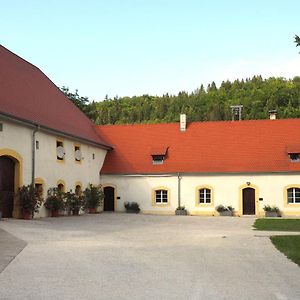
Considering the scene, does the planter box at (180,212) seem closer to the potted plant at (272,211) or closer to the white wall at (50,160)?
the potted plant at (272,211)

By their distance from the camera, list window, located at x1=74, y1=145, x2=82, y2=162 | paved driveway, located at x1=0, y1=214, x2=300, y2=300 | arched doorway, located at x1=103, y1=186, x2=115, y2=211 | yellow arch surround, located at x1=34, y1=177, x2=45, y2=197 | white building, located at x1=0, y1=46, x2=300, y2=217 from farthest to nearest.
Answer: arched doorway, located at x1=103, y1=186, x2=115, y2=211 < window, located at x1=74, y1=145, x2=82, y2=162 < white building, located at x1=0, y1=46, x2=300, y2=217 < yellow arch surround, located at x1=34, y1=177, x2=45, y2=197 < paved driveway, located at x1=0, y1=214, x2=300, y2=300

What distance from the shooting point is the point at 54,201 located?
2566cm

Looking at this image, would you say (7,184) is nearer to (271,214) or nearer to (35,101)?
(35,101)

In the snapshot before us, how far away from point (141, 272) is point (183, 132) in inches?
1090

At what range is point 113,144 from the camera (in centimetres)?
3706

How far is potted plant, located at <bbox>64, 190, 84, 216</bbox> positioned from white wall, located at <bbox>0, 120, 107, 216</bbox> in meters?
0.84

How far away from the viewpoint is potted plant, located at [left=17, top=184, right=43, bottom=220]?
22438 mm

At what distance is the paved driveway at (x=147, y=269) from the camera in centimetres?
790

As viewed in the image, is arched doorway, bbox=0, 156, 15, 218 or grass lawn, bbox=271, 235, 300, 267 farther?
arched doorway, bbox=0, 156, 15, 218

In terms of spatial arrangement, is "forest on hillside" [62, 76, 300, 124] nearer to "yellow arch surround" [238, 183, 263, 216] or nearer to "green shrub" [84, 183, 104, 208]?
"green shrub" [84, 183, 104, 208]

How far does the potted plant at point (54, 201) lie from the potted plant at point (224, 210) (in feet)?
Result: 36.6

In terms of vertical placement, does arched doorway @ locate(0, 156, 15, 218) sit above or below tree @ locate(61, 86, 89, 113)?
below

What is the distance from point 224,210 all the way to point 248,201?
179 centimetres

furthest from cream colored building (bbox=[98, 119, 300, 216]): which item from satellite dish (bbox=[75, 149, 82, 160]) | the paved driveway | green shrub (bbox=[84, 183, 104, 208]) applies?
the paved driveway
